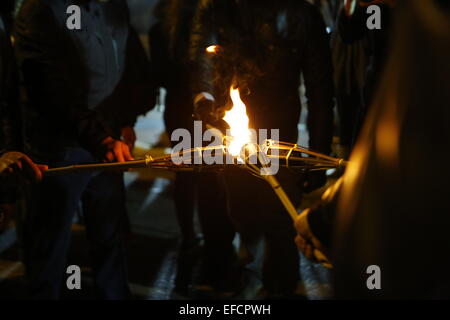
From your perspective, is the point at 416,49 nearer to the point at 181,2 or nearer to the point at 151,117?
the point at 181,2

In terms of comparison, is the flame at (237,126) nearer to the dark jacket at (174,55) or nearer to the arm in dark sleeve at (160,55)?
the dark jacket at (174,55)

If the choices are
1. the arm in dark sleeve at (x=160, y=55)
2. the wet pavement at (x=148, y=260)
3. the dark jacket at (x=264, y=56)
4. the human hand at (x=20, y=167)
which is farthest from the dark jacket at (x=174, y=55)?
the human hand at (x=20, y=167)

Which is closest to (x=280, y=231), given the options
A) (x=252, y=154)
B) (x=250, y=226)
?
(x=250, y=226)

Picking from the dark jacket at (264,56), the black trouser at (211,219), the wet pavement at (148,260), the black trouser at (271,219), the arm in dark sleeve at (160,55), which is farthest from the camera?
the arm in dark sleeve at (160,55)

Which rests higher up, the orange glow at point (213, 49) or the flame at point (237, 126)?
the orange glow at point (213, 49)

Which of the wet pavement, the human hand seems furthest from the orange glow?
the wet pavement

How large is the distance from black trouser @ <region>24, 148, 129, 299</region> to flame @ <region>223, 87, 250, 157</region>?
1.05 m

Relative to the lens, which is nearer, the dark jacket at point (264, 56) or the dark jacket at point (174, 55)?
the dark jacket at point (264, 56)

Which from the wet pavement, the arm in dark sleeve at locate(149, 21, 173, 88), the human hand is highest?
the arm in dark sleeve at locate(149, 21, 173, 88)

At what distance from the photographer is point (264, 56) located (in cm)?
322

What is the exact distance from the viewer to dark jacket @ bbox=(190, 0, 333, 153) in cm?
319

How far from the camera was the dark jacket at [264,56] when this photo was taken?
126 inches

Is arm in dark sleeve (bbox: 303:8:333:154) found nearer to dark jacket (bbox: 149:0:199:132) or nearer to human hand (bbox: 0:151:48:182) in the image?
dark jacket (bbox: 149:0:199:132)

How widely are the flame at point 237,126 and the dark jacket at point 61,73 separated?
89cm
